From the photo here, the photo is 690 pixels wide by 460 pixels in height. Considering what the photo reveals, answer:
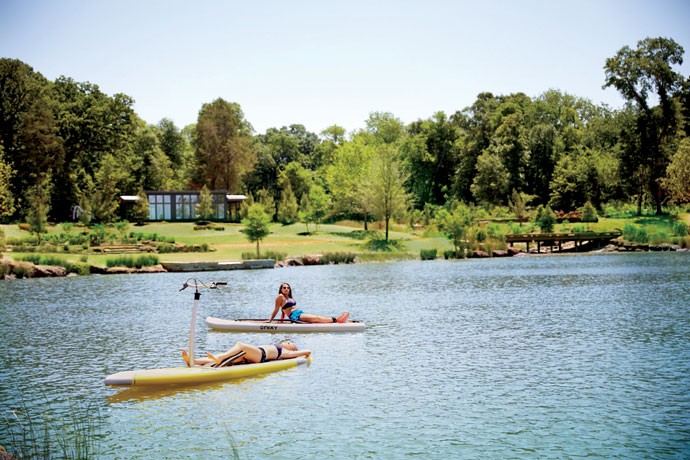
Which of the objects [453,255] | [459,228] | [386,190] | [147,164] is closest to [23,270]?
[453,255]

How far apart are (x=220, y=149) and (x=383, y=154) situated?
124 feet

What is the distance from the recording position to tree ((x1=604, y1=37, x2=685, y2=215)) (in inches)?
2945

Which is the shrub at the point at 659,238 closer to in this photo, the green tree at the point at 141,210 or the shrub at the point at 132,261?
the shrub at the point at 132,261

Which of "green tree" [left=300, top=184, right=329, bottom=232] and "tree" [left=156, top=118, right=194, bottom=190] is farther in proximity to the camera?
"tree" [left=156, top=118, right=194, bottom=190]

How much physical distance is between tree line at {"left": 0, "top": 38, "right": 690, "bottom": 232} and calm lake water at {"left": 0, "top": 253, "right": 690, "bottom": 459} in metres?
32.7

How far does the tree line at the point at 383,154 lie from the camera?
75.2 metres

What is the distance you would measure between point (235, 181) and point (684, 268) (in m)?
70.7

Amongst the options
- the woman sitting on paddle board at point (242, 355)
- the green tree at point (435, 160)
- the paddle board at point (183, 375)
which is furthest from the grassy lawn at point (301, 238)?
the paddle board at point (183, 375)

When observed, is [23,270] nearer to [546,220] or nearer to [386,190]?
[386,190]

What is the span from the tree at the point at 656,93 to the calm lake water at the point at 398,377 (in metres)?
43.5

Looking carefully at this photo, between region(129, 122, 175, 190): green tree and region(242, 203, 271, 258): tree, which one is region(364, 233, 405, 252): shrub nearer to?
region(242, 203, 271, 258): tree

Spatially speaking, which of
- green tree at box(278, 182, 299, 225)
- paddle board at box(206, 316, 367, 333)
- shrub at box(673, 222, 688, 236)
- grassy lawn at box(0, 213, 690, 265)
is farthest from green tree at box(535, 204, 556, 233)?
paddle board at box(206, 316, 367, 333)

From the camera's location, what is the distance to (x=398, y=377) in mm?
17359

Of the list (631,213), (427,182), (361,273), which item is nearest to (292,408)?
(361,273)
